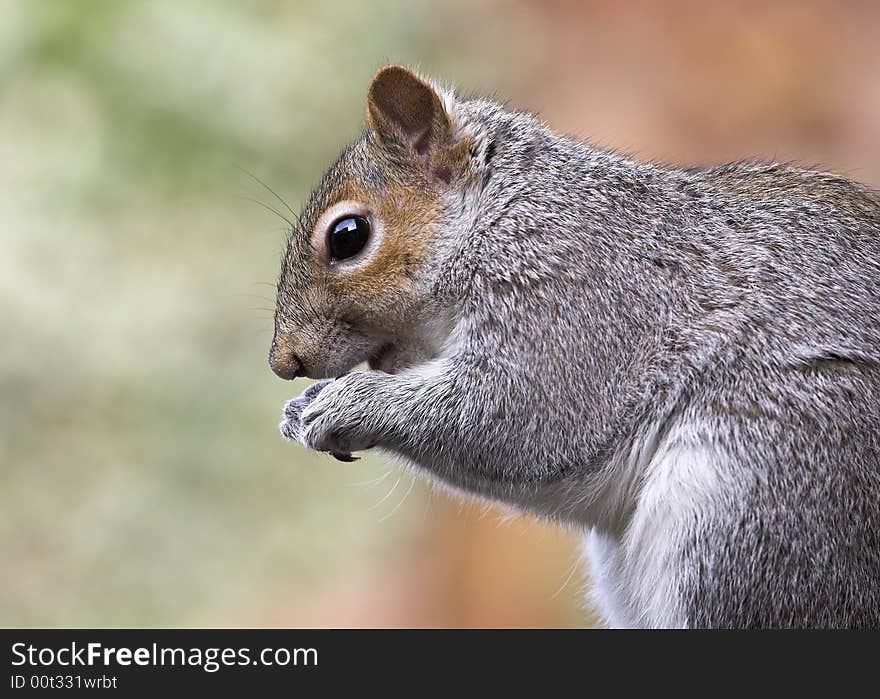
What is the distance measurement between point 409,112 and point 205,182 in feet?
12.5

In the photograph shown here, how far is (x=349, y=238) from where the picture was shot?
7.44ft

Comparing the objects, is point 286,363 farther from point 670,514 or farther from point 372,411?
point 670,514

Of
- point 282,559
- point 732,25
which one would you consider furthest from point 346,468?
point 732,25

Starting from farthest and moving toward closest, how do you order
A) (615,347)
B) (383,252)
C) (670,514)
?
1. (383,252)
2. (615,347)
3. (670,514)

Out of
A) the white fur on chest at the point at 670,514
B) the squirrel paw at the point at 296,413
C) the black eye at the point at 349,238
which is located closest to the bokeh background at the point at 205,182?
the squirrel paw at the point at 296,413

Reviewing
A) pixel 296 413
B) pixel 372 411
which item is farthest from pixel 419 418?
pixel 296 413

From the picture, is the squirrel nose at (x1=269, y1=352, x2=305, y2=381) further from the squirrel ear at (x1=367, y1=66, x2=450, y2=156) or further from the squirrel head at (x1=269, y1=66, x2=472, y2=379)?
the squirrel ear at (x1=367, y1=66, x2=450, y2=156)

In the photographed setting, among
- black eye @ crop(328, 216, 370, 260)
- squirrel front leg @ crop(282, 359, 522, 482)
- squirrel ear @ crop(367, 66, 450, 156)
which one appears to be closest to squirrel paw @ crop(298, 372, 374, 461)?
squirrel front leg @ crop(282, 359, 522, 482)

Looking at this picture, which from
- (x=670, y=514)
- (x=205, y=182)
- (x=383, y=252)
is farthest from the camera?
(x=205, y=182)

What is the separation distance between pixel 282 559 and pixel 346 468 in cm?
63

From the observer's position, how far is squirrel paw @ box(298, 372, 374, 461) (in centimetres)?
214

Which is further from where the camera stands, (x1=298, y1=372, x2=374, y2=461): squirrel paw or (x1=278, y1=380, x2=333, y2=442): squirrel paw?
(x1=278, y1=380, x2=333, y2=442): squirrel paw

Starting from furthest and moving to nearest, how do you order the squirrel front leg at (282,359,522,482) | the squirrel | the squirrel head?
the squirrel head
the squirrel front leg at (282,359,522,482)
the squirrel

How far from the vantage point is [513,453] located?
208cm
